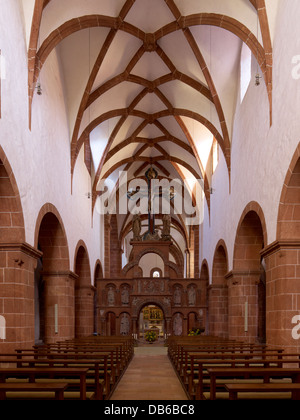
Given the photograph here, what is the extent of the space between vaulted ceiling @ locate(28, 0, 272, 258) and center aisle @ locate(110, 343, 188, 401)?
6.85 metres

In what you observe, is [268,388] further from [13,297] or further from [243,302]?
[243,302]

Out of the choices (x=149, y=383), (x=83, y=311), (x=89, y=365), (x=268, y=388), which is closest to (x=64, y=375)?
(x=89, y=365)

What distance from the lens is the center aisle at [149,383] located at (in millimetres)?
9336

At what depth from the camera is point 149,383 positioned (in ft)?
37.5

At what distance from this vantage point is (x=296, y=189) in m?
10.2

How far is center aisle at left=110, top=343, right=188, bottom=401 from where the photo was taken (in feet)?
30.6

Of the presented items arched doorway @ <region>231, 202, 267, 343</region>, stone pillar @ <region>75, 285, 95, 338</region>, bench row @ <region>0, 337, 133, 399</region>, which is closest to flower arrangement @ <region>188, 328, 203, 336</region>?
stone pillar @ <region>75, 285, 95, 338</region>

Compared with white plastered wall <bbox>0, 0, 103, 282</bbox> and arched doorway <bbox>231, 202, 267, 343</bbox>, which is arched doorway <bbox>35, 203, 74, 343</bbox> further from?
arched doorway <bbox>231, 202, 267, 343</bbox>

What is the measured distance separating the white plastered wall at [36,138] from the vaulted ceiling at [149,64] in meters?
0.64

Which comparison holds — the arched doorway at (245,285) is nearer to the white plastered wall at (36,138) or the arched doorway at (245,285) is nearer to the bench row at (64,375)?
the white plastered wall at (36,138)

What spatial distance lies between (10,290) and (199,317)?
16.5 m
